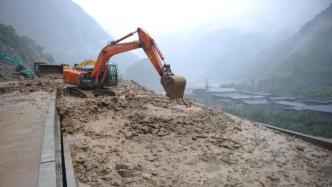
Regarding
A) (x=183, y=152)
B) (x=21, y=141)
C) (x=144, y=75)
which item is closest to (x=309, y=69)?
(x=144, y=75)

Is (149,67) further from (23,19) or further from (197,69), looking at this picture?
(197,69)

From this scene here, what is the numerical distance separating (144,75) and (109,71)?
6597 centimetres

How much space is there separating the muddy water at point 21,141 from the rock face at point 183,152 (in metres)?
0.72

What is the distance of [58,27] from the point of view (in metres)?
119

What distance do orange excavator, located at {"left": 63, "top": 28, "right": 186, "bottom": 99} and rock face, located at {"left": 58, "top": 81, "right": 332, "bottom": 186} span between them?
1.12m

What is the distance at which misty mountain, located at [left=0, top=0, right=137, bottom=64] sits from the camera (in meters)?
102

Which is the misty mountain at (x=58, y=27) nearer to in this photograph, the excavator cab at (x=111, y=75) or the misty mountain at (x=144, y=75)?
the misty mountain at (x=144, y=75)

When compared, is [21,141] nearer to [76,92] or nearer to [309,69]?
[76,92]

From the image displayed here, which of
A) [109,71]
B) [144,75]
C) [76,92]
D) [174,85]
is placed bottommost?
[76,92]

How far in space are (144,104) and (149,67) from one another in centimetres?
7130

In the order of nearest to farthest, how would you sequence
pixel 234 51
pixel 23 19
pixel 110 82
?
pixel 110 82, pixel 23 19, pixel 234 51

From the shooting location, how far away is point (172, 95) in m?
9.22

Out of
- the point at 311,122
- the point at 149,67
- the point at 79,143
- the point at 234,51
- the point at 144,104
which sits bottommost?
the point at 311,122

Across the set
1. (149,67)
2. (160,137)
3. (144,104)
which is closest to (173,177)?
(160,137)
